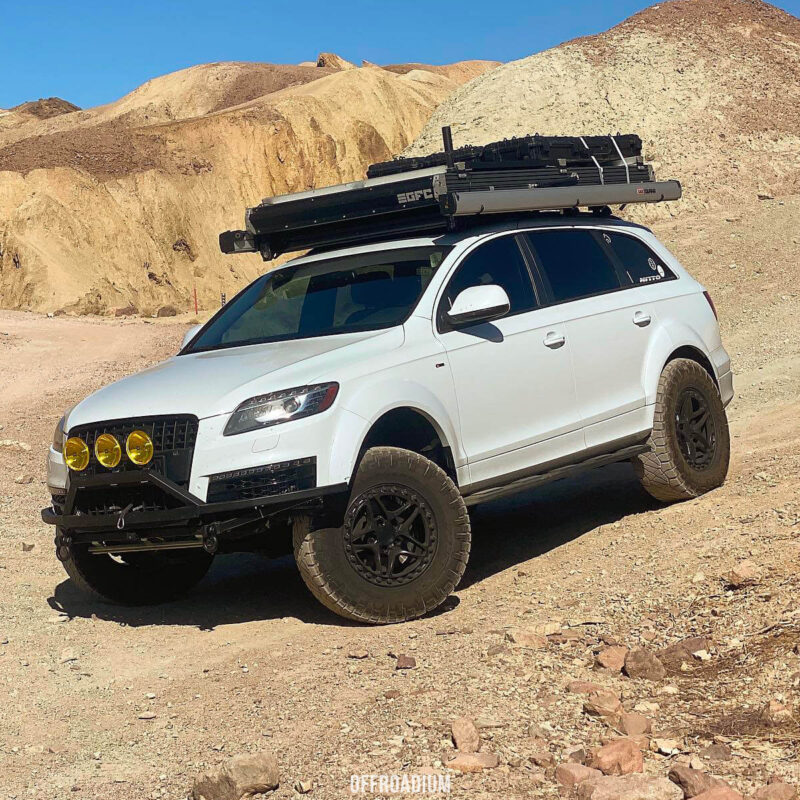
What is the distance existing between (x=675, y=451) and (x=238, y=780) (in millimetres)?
4424

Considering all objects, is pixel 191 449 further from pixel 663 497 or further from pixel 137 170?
pixel 137 170

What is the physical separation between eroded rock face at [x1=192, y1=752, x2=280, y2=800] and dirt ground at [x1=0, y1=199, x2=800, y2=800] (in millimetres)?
99

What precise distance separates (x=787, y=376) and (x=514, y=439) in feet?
23.4

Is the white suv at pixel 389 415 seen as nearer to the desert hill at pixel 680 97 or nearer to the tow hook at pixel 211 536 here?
the tow hook at pixel 211 536

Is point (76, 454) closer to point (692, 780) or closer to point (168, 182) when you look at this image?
point (692, 780)

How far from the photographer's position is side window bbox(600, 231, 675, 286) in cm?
790

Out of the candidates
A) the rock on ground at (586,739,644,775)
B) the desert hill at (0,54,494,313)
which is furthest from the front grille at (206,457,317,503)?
the desert hill at (0,54,494,313)

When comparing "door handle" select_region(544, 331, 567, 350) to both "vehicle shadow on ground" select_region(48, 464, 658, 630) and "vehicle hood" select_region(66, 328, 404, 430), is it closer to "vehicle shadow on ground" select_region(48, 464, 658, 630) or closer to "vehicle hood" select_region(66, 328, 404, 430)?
"vehicle hood" select_region(66, 328, 404, 430)

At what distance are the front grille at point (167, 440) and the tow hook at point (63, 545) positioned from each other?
48 centimetres

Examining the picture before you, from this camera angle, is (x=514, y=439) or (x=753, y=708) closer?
(x=753, y=708)

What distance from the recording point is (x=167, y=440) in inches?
223

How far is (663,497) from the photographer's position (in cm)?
782

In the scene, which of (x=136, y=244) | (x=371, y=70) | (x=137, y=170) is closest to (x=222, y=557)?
(x=136, y=244)

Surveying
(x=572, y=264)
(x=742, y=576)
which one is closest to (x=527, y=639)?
(x=742, y=576)
